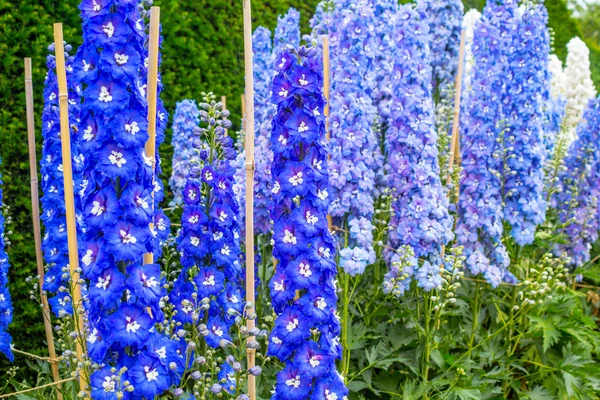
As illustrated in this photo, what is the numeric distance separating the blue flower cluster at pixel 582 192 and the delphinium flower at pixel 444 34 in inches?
50.6

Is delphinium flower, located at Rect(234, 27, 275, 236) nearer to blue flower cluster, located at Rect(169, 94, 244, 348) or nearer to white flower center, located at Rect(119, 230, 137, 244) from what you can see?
blue flower cluster, located at Rect(169, 94, 244, 348)

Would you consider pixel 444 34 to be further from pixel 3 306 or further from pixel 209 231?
pixel 3 306

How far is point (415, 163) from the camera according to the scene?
3.56 metres

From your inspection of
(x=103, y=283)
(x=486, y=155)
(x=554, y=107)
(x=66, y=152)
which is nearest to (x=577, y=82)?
(x=554, y=107)

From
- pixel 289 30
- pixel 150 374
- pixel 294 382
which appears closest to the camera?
pixel 150 374

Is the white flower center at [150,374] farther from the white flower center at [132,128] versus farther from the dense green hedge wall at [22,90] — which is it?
the dense green hedge wall at [22,90]

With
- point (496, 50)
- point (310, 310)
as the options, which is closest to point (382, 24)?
point (496, 50)

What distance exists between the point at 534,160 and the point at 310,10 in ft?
13.6

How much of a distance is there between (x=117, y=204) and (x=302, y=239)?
29.0 inches

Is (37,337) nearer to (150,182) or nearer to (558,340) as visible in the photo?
(150,182)

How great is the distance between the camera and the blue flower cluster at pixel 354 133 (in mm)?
3381

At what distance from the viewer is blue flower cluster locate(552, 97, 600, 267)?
505 cm

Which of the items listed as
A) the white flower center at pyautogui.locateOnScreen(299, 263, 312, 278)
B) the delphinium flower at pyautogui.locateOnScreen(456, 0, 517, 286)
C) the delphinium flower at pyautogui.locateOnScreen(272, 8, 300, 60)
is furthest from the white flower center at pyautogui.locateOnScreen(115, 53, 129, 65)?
the delphinium flower at pyautogui.locateOnScreen(456, 0, 517, 286)

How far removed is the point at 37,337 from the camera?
4.74m
